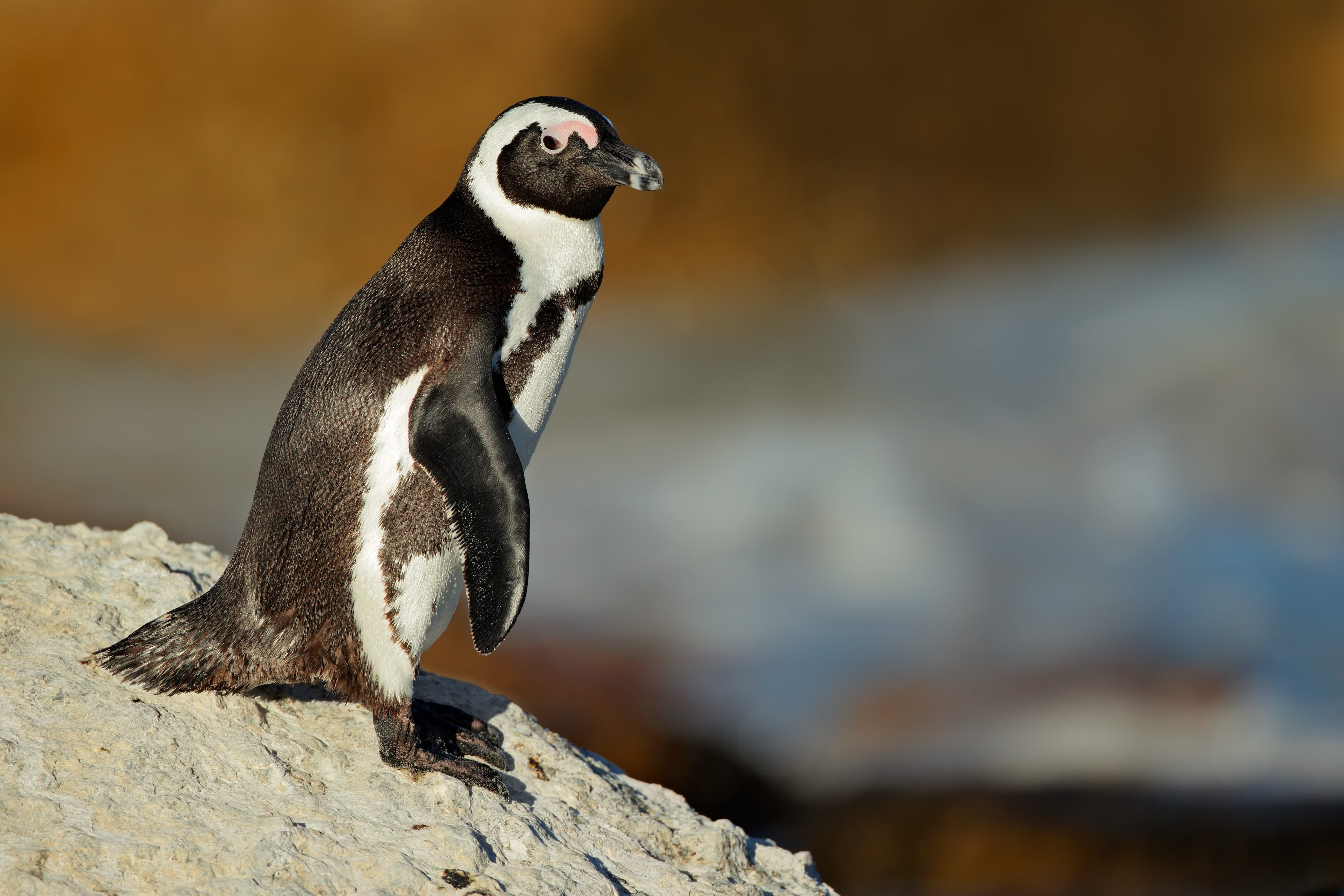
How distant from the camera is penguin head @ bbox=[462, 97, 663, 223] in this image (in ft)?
6.97

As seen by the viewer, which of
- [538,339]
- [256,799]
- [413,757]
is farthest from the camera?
[538,339]

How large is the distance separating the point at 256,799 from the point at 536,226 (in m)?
1.02

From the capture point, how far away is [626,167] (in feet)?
6.87

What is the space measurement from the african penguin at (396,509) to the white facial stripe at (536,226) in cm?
1

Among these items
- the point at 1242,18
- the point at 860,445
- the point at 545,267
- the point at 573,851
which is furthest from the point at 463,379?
the point at 1242,18

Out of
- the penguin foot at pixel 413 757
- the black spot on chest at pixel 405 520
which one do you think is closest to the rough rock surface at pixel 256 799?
the penguin foot at pixel 413 757

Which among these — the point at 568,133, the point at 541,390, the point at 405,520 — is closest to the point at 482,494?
the point at 405,520

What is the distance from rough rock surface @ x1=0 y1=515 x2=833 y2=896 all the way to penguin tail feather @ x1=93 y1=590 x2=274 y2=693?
0.9 inches

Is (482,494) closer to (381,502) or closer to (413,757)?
(381,502)

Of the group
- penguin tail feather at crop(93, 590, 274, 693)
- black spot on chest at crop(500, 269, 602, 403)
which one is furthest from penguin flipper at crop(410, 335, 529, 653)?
penguin tail feather at crop(93, 590, 274, 693)

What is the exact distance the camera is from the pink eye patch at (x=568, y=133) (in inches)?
84.0

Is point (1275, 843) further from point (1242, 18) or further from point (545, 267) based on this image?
point (1242, 18)

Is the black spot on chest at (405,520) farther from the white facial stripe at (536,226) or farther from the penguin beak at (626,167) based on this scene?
the penguin beak at (626,167)

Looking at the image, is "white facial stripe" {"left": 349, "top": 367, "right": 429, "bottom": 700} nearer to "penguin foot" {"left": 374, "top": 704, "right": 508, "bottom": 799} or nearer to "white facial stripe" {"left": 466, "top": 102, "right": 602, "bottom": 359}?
"penguin foot" {"left": 374, "top": 704, "right": 508, "bottom": 799}
